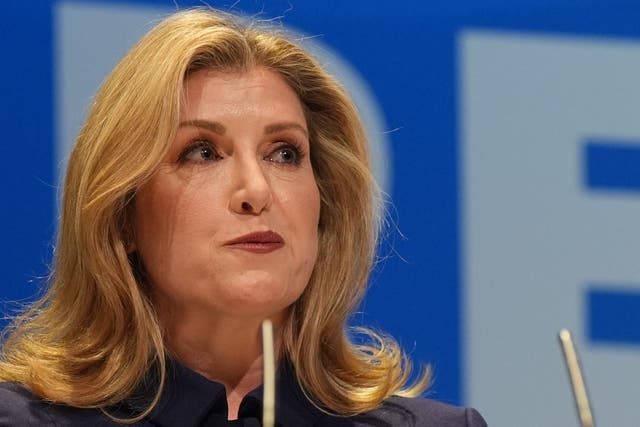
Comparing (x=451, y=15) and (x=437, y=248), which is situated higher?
(x=451, y=15)

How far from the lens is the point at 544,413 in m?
2.74

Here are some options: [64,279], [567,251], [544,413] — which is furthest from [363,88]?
[64,279]

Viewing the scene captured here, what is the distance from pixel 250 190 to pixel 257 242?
0.24 feet

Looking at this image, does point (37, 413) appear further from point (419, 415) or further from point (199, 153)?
point (419, 415)

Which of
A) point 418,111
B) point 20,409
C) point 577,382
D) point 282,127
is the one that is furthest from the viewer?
point 418,111

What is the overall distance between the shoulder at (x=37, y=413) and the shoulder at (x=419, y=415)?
38 cm

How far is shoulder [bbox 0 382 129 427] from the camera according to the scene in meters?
1.88

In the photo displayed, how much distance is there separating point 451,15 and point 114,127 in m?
1.05

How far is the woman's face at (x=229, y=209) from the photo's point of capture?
6.22ft

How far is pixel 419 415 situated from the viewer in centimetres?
204

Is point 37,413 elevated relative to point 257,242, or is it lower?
lower

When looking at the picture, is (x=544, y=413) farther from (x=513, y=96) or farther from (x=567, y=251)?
(x=513, y=96)

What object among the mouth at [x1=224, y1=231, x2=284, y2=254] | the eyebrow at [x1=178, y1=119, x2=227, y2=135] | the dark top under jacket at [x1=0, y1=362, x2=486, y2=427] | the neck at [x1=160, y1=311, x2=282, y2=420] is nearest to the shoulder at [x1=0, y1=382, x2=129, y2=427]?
the dark top under jacket at [x1=0, y1=362, x2=486, y2=427]

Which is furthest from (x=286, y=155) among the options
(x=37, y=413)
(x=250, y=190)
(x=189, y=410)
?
(x=37, y=413)
